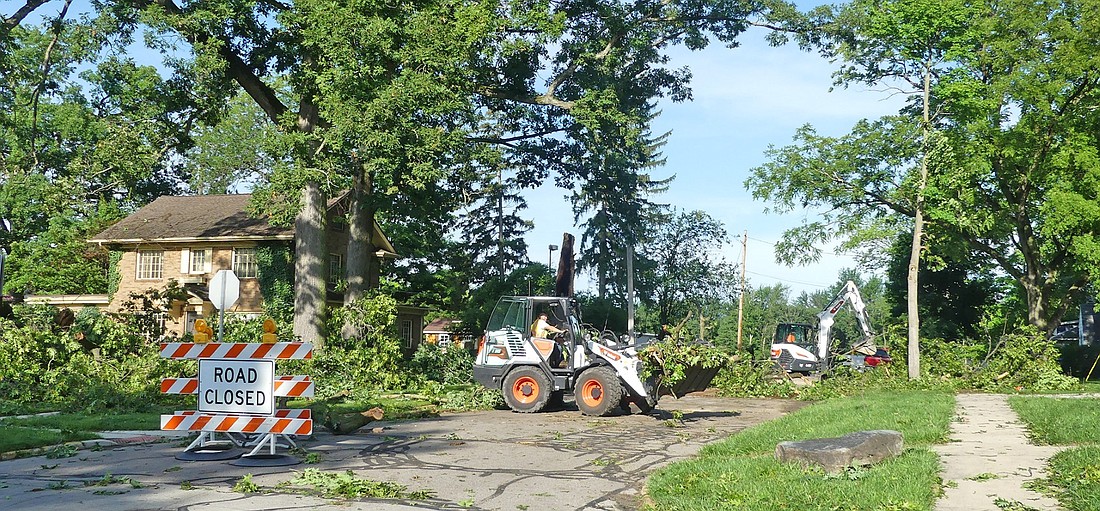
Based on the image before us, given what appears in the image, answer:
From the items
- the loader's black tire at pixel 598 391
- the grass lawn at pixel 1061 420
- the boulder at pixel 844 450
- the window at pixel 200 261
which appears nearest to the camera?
the boulder at pixel 844 450

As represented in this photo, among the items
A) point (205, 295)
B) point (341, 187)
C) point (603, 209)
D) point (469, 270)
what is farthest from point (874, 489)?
point (603, 209)

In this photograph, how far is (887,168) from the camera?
34.2m

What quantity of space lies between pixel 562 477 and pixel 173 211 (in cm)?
3723

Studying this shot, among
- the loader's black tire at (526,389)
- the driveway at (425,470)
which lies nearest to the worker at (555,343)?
the loader's black tire at (526,389)

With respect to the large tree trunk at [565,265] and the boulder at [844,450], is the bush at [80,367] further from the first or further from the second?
the boulder at [844,450]

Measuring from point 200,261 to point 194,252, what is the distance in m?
0.46

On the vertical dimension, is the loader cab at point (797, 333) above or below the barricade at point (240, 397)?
above

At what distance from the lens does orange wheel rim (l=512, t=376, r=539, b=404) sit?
757 inches

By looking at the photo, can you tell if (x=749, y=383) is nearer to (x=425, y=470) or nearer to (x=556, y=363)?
(x=556, y=363)

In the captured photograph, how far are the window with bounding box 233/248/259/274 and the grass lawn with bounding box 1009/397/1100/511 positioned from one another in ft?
97.0

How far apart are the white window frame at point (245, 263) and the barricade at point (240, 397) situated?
2886cm

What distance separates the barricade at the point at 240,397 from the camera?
37.1ft

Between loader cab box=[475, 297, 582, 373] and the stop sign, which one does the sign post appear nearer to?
the stop sign

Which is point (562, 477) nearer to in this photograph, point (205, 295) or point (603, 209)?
point (205, 295)
